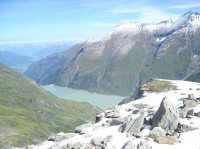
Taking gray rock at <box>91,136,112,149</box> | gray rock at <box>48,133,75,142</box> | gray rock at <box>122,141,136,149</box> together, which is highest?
gray rock at <box>122,141,136,149</box>

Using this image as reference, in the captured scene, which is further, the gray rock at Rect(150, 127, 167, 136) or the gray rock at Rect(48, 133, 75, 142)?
the gray rock at Rect(48, 133, 75, 142)

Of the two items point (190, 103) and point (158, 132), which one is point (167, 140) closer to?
point (158, 132)

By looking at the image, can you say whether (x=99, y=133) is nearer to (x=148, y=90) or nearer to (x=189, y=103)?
(x=189, y=103)

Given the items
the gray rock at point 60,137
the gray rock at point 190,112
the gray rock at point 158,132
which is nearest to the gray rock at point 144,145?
the gray rock at point 158,132

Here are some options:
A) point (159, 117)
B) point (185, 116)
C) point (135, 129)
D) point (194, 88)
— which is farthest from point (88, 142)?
point (194, 88)

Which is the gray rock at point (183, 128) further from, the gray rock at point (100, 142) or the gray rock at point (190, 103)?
the gray rock at point (190, 103)

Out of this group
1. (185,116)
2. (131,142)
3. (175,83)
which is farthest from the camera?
(175,83)

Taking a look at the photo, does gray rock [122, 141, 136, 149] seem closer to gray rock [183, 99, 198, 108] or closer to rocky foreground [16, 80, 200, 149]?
rocky foreground [16, 80, 200, 149]

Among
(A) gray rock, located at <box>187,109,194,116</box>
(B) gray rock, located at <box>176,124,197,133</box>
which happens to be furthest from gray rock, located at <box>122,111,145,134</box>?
(A) gray rock, located at <box>187,109,194,116</box>

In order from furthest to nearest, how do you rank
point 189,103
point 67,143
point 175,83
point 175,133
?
point 175,83 → point 189,103 → point 67,143 → point 175,133
